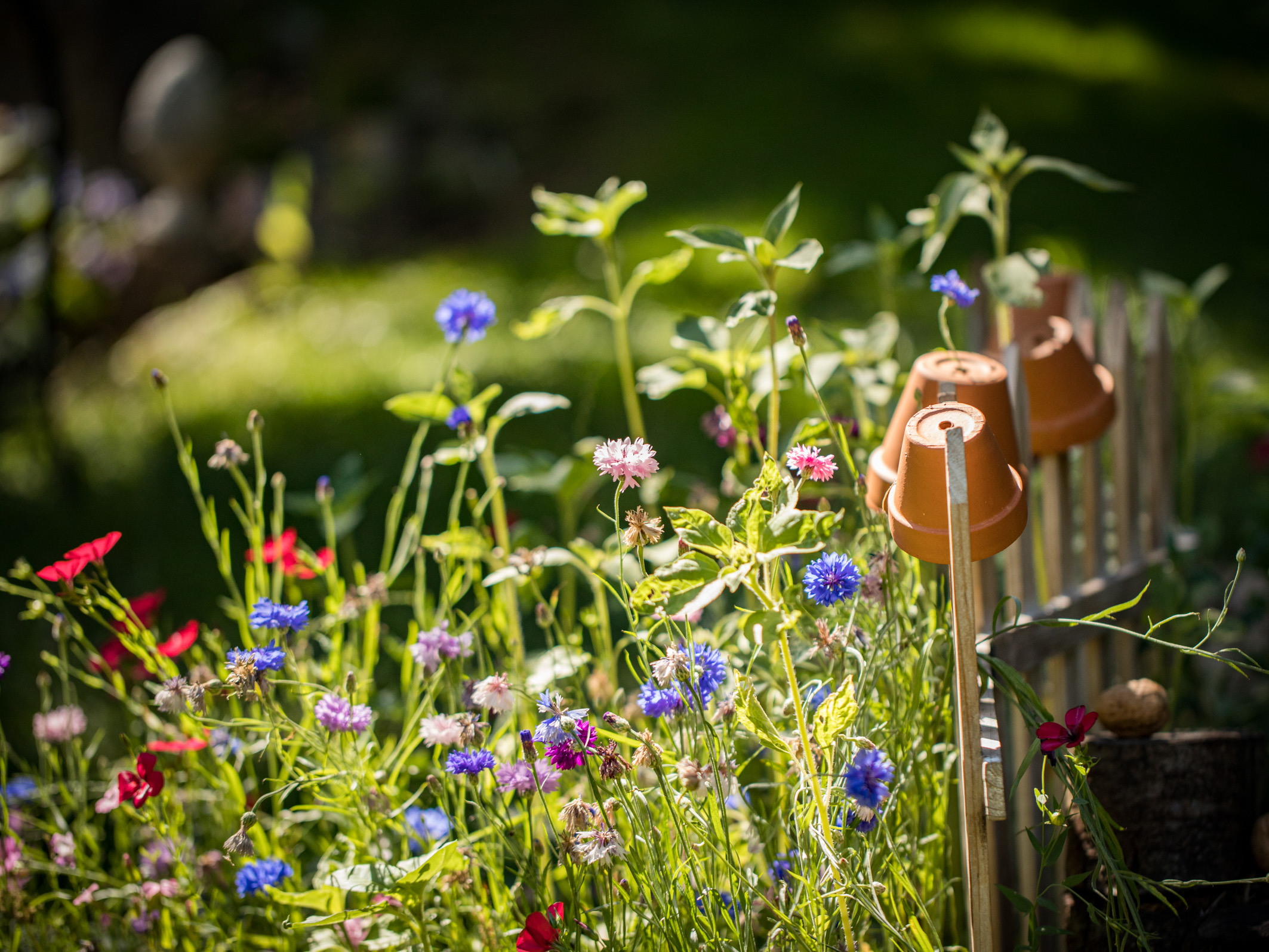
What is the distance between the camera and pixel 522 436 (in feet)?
11.4

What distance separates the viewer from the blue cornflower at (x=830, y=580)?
107cm

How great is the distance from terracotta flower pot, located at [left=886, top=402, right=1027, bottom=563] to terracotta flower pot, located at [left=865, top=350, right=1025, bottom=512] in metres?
0.14

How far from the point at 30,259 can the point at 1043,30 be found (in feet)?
20.1

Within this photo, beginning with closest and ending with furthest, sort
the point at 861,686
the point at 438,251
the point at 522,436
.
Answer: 1. the point at 861,686
2. the point at 522,436
3. the point at 438,251

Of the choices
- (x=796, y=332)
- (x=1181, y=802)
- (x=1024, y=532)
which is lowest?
(x=1181, y=802)

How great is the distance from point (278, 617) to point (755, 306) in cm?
67

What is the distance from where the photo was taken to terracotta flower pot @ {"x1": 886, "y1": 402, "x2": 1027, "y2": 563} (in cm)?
108

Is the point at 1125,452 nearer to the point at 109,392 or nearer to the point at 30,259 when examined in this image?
the point at 109,392

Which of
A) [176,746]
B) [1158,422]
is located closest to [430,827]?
[176,746]

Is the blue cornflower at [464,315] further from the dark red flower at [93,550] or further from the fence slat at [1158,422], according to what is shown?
the fence slat at [1158,422]

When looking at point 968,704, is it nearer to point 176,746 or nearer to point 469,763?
point 469,763

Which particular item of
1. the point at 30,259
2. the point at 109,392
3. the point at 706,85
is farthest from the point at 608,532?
the point at 706,85

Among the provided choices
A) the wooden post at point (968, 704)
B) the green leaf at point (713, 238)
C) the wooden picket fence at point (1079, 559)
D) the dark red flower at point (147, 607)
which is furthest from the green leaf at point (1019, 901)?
the dark red flower at point (147, 607)

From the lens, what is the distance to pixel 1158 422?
1.89m
